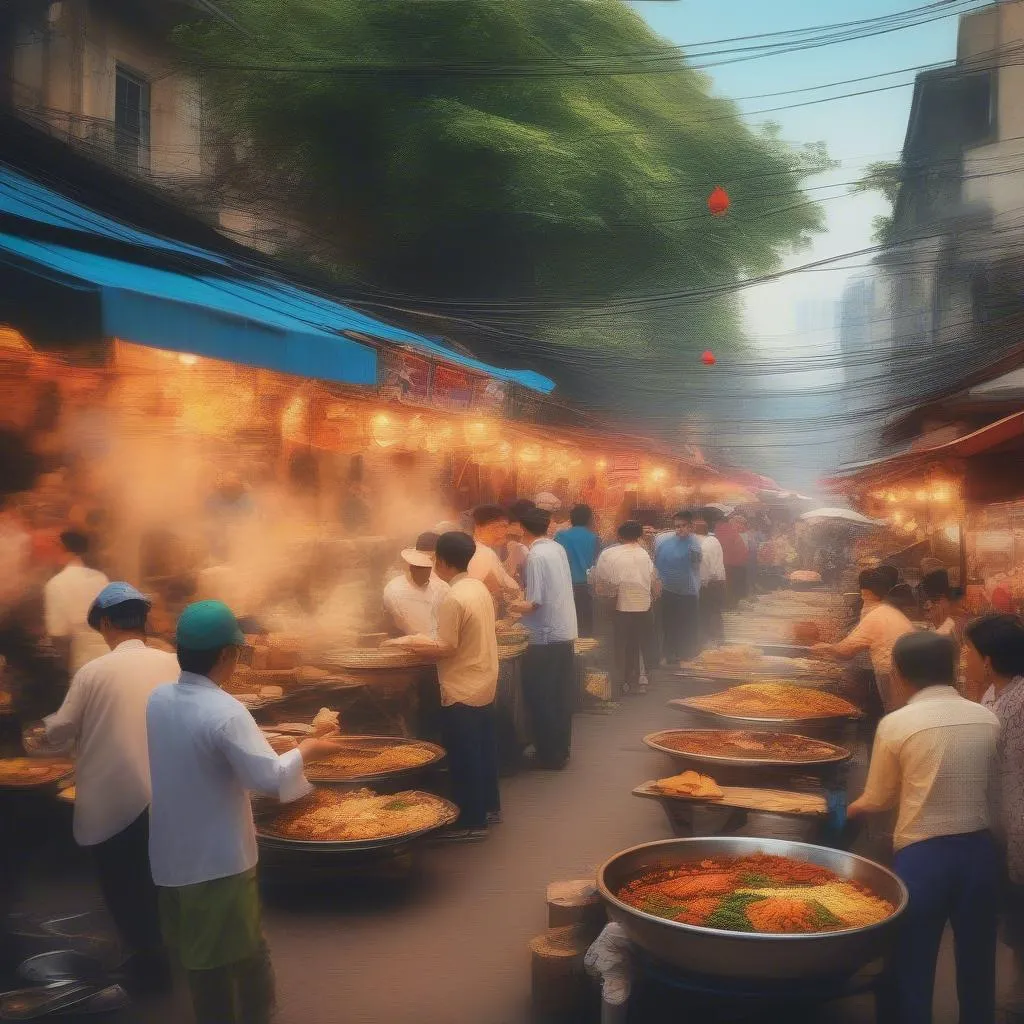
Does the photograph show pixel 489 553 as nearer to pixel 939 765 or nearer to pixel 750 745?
pixel 750 745

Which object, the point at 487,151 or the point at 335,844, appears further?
the point at 487,151

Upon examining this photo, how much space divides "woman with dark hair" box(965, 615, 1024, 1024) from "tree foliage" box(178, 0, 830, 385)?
485 inches

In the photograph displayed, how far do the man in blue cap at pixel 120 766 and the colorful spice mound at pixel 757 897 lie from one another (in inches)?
99.2

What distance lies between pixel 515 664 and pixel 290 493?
3450 millimetres

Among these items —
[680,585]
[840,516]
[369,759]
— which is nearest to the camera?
[369,759]

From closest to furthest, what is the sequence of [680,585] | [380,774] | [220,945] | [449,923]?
[220,945] → [449,923] → [380,774] → [680,585]

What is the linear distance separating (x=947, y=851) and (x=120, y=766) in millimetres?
3997

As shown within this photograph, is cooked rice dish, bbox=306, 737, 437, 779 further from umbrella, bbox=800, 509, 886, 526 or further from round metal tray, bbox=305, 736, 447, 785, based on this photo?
umbrella, bbox=800, 509, 886, 526

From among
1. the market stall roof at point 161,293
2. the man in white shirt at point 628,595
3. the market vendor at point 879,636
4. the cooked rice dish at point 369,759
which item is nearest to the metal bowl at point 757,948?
the cooked rice dish at point 369,759

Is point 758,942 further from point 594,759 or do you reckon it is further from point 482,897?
point 594,759

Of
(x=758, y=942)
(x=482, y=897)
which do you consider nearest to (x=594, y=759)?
(x=482, y=897)

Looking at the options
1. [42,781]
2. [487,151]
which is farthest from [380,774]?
[487,151]

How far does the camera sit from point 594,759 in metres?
10.2

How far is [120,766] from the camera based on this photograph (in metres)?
5.01
